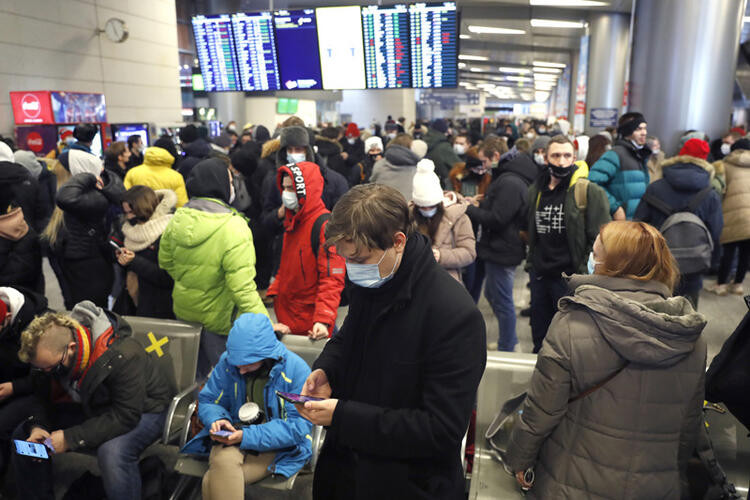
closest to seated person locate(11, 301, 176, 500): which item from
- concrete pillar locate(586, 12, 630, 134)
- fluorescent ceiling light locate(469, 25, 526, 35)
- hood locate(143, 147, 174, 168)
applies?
hood locate(143, 147, 174, 168)

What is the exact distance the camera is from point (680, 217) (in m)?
3.80

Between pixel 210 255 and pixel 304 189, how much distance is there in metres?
0.64

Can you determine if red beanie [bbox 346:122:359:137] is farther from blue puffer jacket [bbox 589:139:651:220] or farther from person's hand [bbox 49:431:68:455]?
person's hand [bbox 49:431:68:455]

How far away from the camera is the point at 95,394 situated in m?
2.74

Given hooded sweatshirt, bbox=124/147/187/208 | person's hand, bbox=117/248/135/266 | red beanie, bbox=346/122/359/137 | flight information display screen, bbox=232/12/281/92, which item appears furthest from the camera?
red beanie, bbox=346/122/359/137

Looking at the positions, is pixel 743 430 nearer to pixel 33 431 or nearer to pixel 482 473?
pixel 482 473

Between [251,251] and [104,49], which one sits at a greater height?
[104,49]

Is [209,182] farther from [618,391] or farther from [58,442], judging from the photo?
[618,391]

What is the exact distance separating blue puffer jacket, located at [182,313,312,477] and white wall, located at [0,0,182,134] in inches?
321

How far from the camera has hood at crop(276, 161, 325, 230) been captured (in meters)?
3.05

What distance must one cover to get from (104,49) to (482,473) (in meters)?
11.2

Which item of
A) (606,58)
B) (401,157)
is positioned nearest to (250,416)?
(401,157)

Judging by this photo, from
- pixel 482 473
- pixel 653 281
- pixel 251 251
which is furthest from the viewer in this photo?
pixel 251 251

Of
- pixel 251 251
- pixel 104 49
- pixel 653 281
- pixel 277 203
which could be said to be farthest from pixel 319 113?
pixel 653 281
